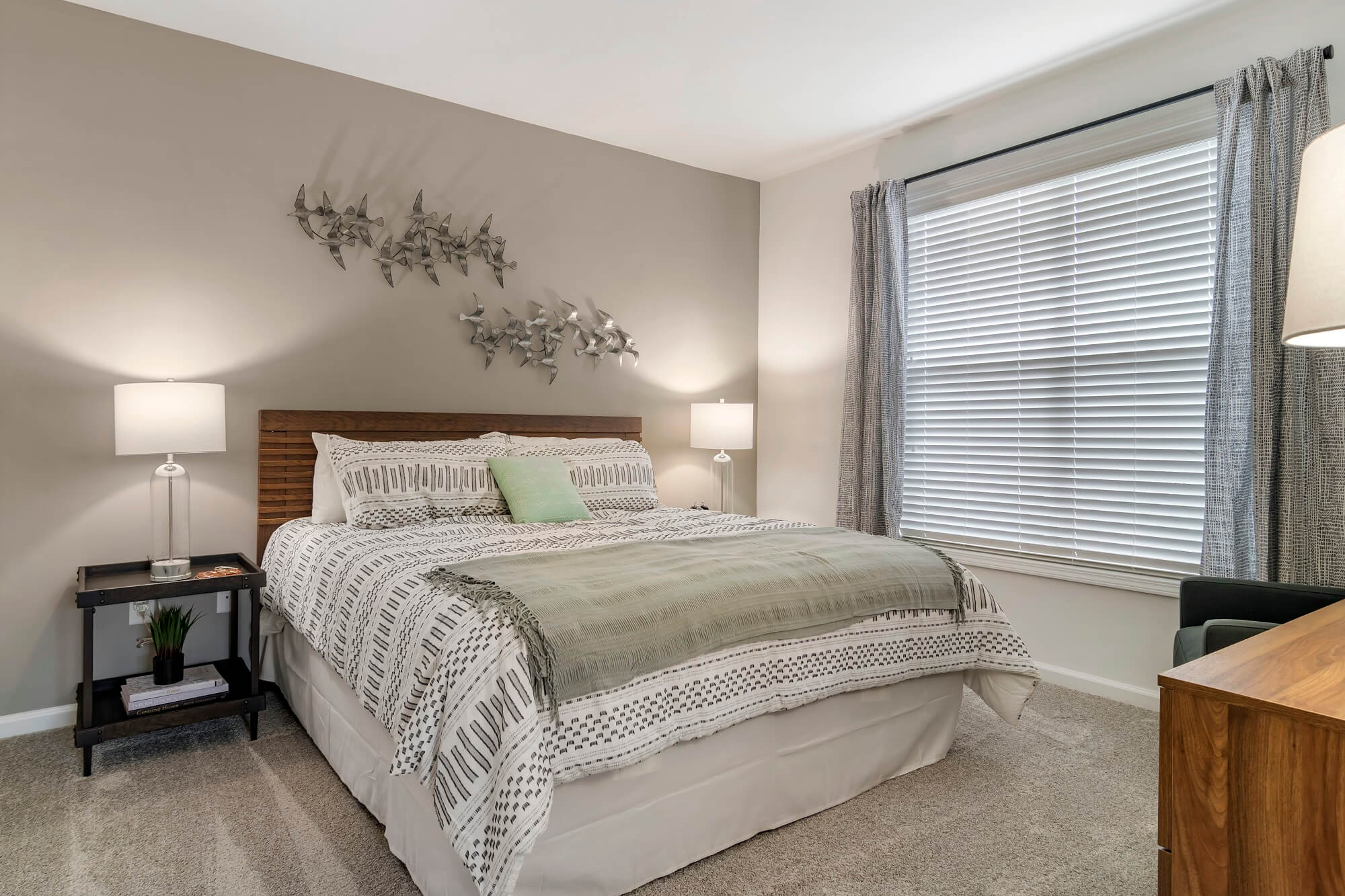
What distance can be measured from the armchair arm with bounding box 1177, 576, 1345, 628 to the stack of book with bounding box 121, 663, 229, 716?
10.6 feet

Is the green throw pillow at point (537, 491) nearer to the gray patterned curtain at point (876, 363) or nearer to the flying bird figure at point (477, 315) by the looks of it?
the flying bird figure at point (477, 315)

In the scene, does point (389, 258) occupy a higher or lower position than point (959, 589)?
higher

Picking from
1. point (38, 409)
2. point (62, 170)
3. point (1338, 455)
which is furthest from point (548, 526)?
point (1338, 455)

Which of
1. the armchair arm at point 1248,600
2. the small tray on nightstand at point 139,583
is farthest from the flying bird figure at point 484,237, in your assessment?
the armchair arm at point 1248,600

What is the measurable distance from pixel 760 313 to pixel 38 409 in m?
3.60

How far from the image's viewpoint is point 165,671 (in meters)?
2.60

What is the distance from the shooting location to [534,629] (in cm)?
162

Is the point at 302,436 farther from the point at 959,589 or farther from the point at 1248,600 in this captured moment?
the point at 1248,600

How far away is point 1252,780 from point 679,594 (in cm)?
118

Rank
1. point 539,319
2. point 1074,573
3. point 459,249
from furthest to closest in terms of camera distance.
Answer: point 539,319 → point 459,249 → point 1074,573

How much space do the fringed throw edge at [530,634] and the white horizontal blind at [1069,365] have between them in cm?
260

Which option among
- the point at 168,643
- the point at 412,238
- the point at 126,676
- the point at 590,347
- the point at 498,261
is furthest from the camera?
the point at 590,347

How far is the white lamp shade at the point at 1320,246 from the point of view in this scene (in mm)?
973

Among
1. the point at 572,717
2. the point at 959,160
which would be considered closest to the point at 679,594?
the point at 572,717
